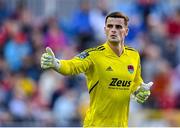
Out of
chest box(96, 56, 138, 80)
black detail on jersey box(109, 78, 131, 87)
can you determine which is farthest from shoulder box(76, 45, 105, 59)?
black detail on jersey box(109, 78, 131, 87)

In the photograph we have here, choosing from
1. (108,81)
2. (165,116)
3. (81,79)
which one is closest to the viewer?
(108,81)

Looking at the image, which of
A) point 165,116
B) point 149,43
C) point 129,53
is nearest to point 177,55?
point 149,43

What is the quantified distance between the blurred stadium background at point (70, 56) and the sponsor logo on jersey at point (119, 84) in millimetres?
5387

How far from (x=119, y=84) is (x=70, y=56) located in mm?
6954

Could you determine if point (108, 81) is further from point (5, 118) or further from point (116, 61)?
point (5, 118)

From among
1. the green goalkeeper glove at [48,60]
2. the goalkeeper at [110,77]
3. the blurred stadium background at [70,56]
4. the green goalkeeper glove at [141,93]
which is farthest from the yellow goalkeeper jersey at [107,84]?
the blurred stadium background at [70,56]

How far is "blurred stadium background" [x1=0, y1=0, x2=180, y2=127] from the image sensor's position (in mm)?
16188

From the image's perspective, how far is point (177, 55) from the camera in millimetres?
17484

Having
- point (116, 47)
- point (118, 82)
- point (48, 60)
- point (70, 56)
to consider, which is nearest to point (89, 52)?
point (116, 47)

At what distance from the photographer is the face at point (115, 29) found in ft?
34.0

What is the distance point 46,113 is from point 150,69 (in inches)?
90.6

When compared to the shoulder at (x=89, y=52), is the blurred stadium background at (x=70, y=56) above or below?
below

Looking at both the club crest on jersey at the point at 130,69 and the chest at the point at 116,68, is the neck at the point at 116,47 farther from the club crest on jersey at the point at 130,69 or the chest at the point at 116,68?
the club crest on jersey at the point at 130,69

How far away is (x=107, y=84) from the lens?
34.0 ft
